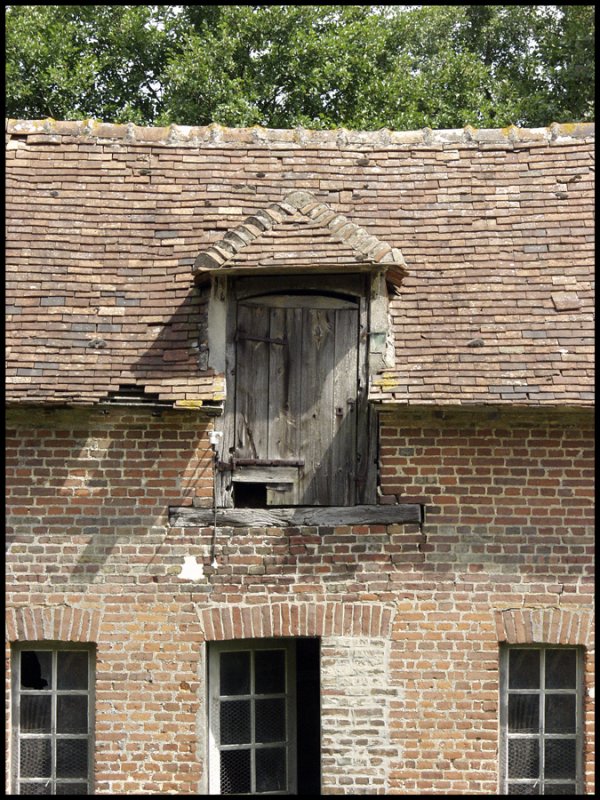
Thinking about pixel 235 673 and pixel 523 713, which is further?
pixel 235 673

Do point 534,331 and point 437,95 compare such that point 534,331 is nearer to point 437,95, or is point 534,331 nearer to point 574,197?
point 574,197

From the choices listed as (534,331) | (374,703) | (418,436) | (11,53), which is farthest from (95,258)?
(11,53)

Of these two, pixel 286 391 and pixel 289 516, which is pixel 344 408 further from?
pixel 289 516

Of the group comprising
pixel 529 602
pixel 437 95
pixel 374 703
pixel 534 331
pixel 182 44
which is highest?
pixel 182 44

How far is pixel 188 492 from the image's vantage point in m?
9.73

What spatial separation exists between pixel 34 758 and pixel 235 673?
6.50 feet

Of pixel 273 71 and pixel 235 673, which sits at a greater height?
pixel 273 71

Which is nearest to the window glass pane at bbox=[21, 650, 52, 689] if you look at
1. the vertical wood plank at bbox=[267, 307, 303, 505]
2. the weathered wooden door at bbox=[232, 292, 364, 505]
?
the weathered wooden door at bbox=[232, 292, 364, 505]

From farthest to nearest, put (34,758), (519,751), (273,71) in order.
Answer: (273,71)
(34,758)
(519,751)

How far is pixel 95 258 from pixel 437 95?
11.9 m

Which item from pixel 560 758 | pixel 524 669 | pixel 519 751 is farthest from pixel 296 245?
pixel 560 758

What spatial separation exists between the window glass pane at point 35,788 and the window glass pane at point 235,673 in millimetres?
1789

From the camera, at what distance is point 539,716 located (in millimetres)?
9742

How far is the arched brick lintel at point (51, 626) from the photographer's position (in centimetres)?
956
